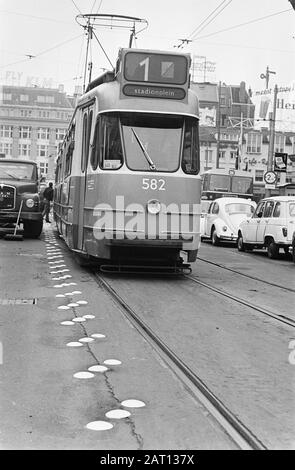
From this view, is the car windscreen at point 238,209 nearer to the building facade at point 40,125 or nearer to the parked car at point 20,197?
the parked car at point 20,197

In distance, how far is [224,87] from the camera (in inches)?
3445

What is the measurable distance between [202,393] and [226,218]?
16.6m

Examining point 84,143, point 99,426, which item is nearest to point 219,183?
point 84,143

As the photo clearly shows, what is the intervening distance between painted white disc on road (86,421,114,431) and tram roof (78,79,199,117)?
7.03m

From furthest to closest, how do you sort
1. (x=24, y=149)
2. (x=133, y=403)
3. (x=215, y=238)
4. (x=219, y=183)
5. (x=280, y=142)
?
(x=280, y=142) → (x=24, y=149) → (x=219, y=183) → (x=215, y=238) → (x=133, y=403)

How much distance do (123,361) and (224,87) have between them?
85809mm

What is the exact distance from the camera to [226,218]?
2100cm

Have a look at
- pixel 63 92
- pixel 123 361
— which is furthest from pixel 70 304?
pixel 63 92

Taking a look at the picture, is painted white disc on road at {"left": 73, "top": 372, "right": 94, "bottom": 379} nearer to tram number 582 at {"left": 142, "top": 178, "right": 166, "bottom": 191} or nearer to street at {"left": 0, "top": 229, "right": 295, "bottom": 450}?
street at {"left": 0, "top": 229, "right": 295, "bottom": 450}

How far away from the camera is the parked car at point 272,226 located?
16.3 m

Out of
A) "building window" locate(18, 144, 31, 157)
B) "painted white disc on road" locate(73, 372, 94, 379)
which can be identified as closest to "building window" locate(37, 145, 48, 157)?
"building window" locate(18, 144, 31, 157)

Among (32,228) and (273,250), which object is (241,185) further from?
(32,228)

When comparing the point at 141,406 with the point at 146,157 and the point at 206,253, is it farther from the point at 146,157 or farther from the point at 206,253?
the point at 206,253

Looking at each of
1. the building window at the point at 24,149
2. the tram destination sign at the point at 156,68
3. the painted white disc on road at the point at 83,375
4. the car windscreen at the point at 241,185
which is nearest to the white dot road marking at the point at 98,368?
the painted white disc on road at the point at 83,375
